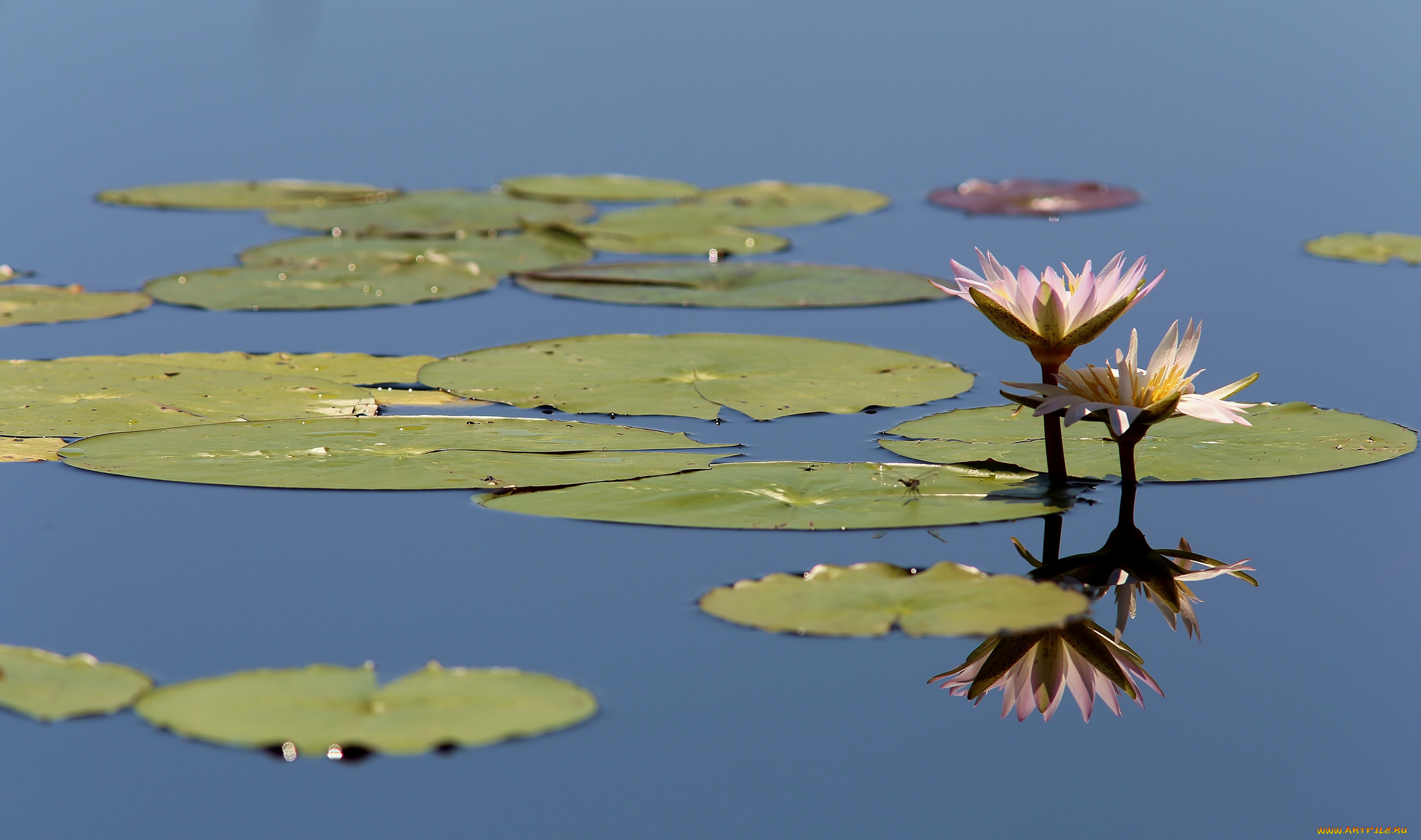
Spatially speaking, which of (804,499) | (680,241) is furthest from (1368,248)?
(804,499)

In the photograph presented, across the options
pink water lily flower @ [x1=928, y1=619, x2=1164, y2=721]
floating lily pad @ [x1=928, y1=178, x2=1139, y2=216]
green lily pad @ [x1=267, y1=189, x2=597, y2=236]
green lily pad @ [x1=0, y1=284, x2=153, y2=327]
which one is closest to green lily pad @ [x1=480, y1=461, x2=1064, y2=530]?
pink water lily flower @ [x1=928, y1=619, x2=1164, y2=721]

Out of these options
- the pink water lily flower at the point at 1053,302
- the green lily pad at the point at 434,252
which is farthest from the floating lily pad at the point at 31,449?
the green lily pad at the point at 434,252

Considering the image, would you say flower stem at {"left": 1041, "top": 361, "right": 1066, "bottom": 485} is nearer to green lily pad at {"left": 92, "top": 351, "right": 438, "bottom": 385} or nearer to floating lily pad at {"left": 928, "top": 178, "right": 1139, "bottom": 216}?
green lily pad at {"left": 92, "top": 351, "right": 438, "bottom": 385}

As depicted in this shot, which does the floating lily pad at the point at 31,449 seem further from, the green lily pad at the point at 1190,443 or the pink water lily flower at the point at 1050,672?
the pink water lily flower at the point at 1050,672

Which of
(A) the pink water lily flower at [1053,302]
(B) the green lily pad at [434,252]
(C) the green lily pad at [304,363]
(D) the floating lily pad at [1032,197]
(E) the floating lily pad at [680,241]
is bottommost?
(C) the green lily pad at [304,363]

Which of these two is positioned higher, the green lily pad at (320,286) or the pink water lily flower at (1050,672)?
the green lily pad at (320,286)

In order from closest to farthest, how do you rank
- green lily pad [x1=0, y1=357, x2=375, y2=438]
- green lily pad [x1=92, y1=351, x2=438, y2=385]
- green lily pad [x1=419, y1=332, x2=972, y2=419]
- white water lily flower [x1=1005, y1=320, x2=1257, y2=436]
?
white water lily flower [x1=1005, y1=320, x2=1257, y2=436]
green lily pad [x1=0, y1=357, x2=375, y2=438]
green lily pad [x1=419, y1=332, x2=972, y2=419]
green lily pad [x1=92, y1=351, x2=438, y2=385]

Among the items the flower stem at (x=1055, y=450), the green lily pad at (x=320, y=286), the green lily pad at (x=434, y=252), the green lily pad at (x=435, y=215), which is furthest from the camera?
the green lily pad at (x=435, y=215)

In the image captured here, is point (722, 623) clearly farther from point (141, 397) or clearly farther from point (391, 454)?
point (141, 397)
